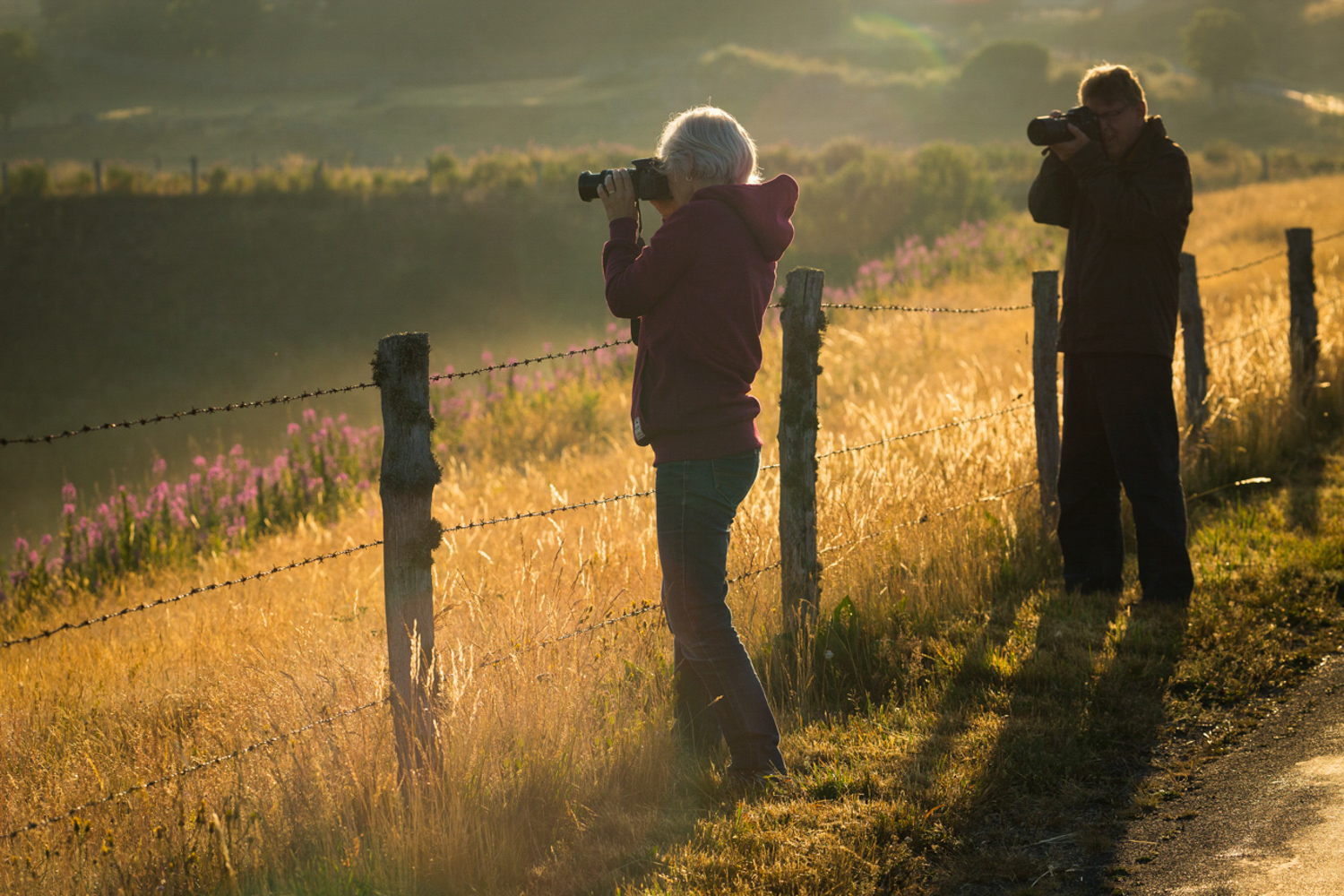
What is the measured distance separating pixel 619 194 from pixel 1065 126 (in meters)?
2.31

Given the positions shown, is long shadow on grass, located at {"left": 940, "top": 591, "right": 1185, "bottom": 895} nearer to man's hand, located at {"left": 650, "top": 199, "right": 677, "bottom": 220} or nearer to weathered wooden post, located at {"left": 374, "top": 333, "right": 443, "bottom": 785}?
weathered wooden post, located at {"left": 374, "top": 333, "right": 443, "bottom": 785}

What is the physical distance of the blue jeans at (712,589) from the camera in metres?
2.95

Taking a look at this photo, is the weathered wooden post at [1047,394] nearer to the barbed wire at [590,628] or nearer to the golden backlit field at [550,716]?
the golden backlit field at [550,716]

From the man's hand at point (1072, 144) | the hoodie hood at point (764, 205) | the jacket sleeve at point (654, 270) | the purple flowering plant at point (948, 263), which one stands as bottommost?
the jacket sleeve at point (654, 270)

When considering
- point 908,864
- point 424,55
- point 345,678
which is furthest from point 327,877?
point 424,55

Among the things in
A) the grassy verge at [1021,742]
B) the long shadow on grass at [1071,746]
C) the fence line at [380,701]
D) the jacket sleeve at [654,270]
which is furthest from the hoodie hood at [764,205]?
the long shadow on grass at [1071,746]

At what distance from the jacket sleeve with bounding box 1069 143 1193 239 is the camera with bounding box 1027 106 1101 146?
77mm

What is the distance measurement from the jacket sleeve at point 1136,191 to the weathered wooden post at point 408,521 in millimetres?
2885

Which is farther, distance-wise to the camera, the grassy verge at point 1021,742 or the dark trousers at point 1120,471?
the dark trousers at point 1120,471

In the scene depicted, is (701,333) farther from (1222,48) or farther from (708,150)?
(1222,48)

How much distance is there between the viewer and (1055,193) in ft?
15.1

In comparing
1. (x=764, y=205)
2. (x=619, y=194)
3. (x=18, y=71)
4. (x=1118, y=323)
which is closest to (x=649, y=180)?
(x=619, y=194)

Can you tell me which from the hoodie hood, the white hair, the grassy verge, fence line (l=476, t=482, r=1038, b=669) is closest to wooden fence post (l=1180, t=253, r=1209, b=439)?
the grassy verge

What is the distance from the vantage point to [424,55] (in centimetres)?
10012
